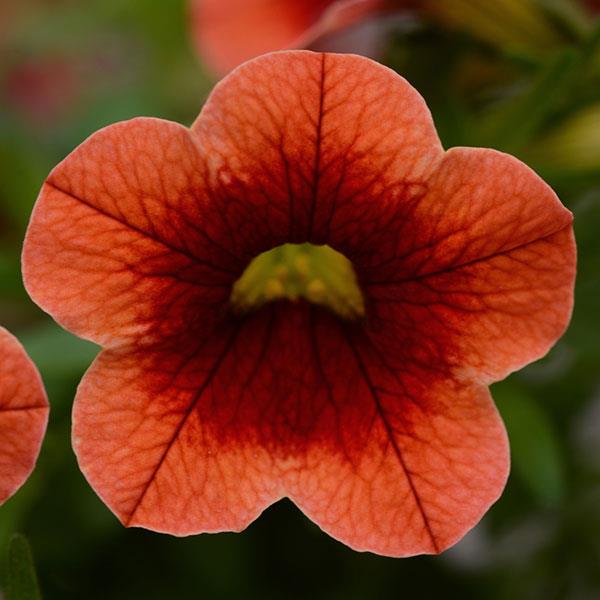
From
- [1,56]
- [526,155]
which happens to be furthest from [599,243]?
[1,56]

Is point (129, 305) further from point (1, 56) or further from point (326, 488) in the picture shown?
point (1, 56)

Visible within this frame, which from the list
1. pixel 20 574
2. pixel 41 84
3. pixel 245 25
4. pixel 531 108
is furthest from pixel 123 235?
pixel 41 84

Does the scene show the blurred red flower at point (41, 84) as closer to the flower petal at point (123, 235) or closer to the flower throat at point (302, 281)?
the flower throat at point (302, 281)

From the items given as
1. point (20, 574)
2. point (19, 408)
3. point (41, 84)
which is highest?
point (19, 408)

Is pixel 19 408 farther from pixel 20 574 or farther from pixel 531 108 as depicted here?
pixel 531 108

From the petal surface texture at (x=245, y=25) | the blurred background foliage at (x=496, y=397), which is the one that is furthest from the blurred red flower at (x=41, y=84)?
the petal surface texture at (x=245, y=25)

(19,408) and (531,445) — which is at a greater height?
(19,408)

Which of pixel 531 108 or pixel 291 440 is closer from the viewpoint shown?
pixel 291 440
